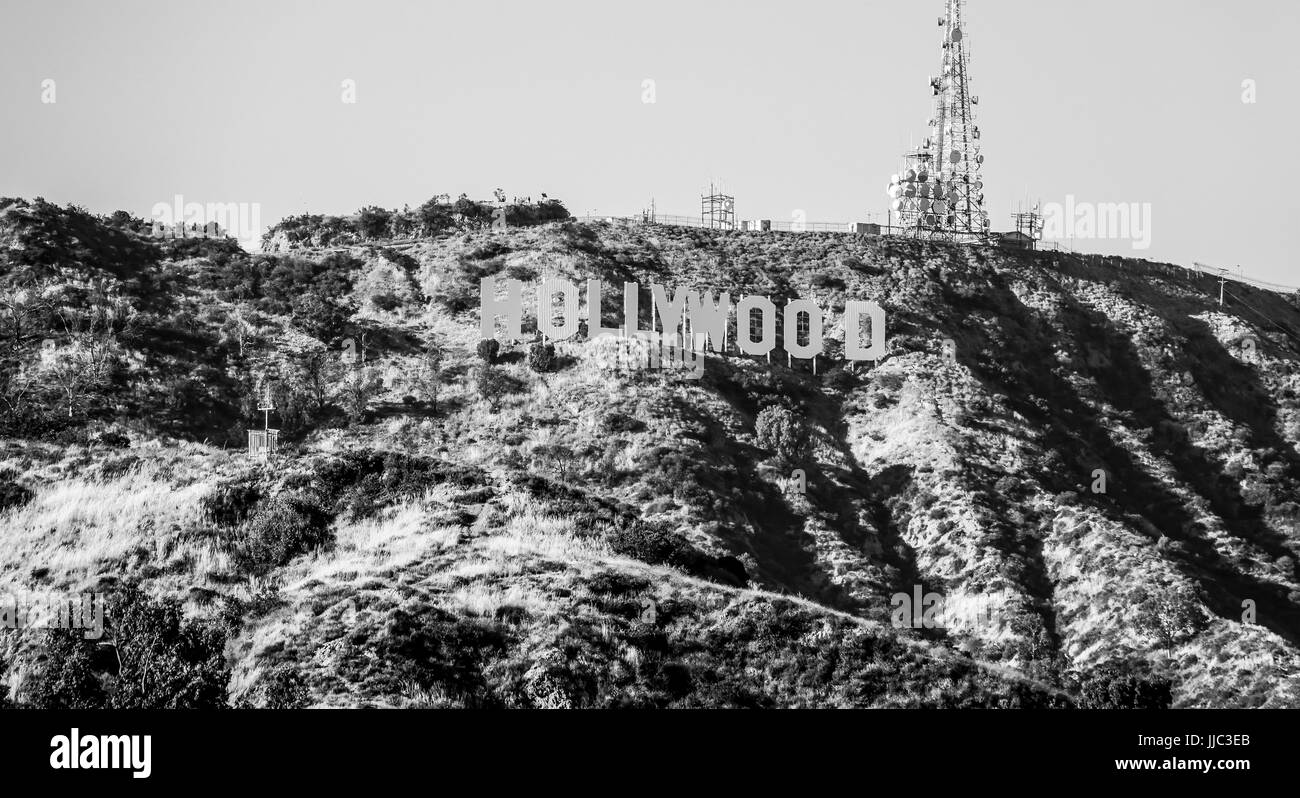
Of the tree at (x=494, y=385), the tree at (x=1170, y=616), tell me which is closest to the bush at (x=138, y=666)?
the tree at (x=1170, y=616)

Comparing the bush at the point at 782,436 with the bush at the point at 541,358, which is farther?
the bush at the point at 541,358

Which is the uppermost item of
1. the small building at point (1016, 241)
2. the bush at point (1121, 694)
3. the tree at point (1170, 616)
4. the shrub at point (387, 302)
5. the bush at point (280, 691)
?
the small building at point (1016, 241)

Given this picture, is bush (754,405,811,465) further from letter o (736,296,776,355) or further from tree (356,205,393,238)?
tree (356,205,393,238)

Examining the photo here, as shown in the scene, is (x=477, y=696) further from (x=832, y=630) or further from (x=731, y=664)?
(x=832, y=630)

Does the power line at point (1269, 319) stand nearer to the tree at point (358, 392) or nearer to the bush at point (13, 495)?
the tree at point (358, 392)

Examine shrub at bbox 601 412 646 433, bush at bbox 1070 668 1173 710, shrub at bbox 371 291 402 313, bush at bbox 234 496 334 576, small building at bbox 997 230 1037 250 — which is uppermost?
small building at bbox 997 230 1037 250

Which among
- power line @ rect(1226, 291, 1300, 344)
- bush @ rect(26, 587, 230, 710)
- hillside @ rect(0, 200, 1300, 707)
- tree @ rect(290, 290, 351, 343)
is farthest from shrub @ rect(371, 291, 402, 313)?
bush @ rect(26, 587, 230, 710)
